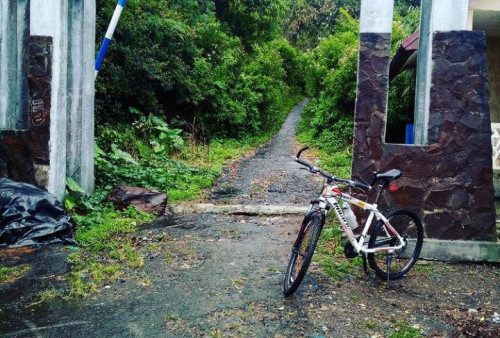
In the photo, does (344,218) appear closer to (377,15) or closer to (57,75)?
(377,15)

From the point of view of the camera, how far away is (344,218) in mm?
5137

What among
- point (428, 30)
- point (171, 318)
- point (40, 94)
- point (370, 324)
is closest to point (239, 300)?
point (171, 318)

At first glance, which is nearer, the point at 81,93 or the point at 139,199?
the point at 81,93

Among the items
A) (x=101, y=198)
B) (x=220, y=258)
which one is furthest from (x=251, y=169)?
(x=220, y=258)

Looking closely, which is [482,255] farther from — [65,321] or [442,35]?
[65,321]

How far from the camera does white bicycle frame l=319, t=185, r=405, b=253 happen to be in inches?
190

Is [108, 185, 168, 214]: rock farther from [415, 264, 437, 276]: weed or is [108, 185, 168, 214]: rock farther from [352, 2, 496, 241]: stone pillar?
[415, 264, 437, 276]: weed

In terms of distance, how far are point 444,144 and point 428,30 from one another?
149 cm

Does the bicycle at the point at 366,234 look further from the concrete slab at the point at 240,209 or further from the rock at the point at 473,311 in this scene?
the concrete slab at the point at 240,209

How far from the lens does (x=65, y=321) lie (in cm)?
409

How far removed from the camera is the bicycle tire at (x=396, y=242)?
5.15 m

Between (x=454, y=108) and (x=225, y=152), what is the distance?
31.3 ft

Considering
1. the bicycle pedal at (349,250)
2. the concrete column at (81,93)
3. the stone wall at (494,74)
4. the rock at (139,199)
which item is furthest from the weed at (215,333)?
the stone wall at (494,74)

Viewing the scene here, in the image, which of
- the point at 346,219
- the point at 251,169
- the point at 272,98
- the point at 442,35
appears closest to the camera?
the point at 346,219
